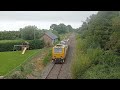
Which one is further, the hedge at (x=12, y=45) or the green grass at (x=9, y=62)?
the hedge at (x=12, y=45)

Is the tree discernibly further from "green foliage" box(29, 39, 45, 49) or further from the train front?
the train front

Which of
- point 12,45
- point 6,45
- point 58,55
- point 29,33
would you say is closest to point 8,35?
point 29,33

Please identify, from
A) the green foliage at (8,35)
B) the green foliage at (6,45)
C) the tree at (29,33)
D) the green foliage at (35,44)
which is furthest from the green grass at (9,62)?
the green foliage at (8,35)

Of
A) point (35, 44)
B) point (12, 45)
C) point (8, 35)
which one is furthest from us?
point (8, 35)

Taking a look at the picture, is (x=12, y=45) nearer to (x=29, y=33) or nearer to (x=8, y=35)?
(x=29, y=33)

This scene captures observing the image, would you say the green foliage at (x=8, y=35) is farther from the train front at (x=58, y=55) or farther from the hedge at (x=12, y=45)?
the train front at (x=58, y=55)

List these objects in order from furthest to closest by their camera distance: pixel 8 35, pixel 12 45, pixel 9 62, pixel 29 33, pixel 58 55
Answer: pixel 8 35 < pixel 29 33 < pixel 12 45 < pixel 9 62 < pixel 58 55

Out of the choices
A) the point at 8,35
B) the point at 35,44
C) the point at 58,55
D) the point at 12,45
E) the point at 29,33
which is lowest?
the point at 12,45

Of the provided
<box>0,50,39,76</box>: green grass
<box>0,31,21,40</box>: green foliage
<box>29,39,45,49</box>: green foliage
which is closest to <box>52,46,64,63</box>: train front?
<box>0,50,39,76</box>: green grass

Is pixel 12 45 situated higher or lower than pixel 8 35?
lower
